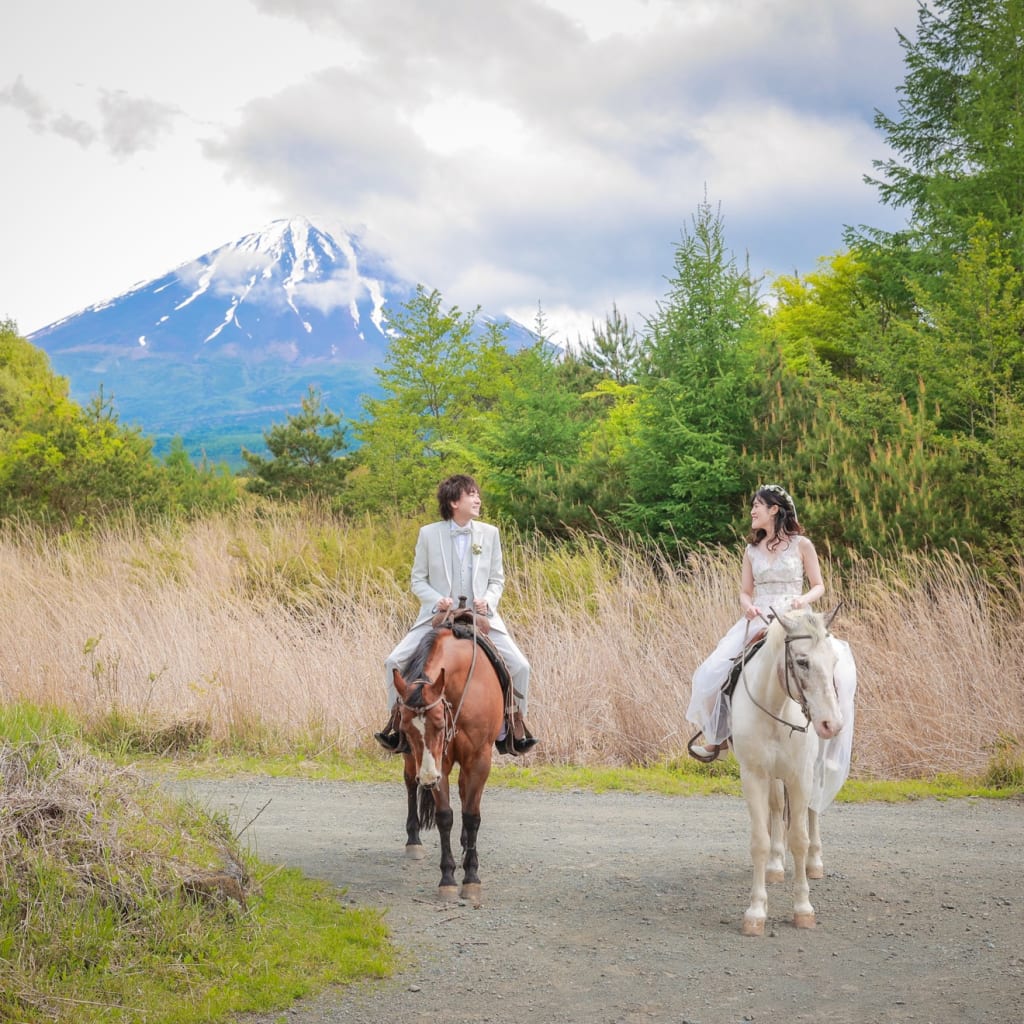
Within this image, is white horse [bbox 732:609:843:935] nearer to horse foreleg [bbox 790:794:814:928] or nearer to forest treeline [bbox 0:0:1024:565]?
horse foreleg [bbox 790:794:814:928]

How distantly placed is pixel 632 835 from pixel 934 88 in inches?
869

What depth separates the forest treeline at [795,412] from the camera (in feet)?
50.5

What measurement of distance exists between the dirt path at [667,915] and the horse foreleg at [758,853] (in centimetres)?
9

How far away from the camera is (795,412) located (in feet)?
56.1

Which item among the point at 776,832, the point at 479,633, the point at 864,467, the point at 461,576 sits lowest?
the point at 776,832

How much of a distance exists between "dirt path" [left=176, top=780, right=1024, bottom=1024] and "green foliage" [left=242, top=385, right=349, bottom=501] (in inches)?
801

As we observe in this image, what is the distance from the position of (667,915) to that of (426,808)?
58.2 inches

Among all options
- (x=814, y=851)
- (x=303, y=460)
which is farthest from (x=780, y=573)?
(x=303, y=460)

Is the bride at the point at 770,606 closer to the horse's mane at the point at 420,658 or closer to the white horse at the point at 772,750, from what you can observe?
the white horse at the point at 772,750

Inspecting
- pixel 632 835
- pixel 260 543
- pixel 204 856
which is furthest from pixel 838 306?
pixel 204 856

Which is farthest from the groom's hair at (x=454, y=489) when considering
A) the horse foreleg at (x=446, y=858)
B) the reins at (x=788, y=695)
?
the reins at (x=788, y=695)

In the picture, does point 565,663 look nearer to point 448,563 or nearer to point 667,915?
point 448,563

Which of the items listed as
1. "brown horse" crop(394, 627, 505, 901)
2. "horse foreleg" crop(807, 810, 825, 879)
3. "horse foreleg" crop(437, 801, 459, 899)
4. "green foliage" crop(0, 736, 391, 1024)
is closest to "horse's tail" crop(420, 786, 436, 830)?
"brown horse" crop(394, 627, 505, 901)

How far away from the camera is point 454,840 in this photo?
24.5 ft
